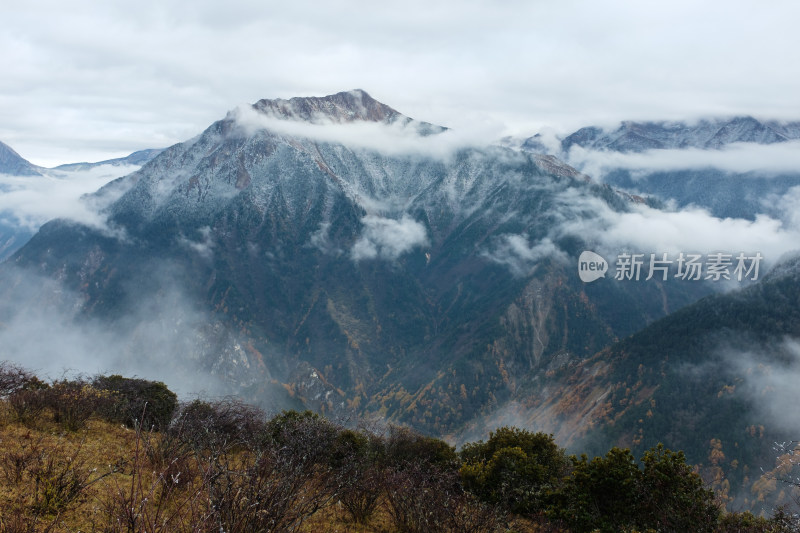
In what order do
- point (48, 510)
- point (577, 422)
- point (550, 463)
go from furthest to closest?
1. point (577, 422)
2. point (550, 463)
3. point (48, 510)

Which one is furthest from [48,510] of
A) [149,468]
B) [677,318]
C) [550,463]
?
[677,318]

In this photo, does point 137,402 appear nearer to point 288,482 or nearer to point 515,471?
point 288,482

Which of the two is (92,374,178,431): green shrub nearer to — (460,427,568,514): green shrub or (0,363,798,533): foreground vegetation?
(0,363,798,533): foreground vegetation

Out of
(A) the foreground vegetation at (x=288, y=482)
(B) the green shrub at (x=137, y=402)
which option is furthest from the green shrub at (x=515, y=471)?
(B) the green shrub at (x=137, y=402)

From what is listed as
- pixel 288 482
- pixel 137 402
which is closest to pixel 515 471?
pixel 288 482

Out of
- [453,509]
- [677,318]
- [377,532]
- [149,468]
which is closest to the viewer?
[453,509]

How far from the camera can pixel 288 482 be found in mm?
12711

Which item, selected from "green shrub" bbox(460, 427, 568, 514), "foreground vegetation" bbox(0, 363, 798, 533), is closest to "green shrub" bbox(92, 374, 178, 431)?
"foreground vegetation" bbox(0, 363, 798, 533)

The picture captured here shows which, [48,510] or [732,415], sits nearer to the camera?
[48,510]

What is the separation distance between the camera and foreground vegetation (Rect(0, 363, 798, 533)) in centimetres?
1348

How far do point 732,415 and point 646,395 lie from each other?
25.6 meters

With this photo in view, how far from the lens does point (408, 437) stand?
4044 cm

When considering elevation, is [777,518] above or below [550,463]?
above

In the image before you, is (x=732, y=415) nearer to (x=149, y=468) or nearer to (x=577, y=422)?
(x=577, y=422)
